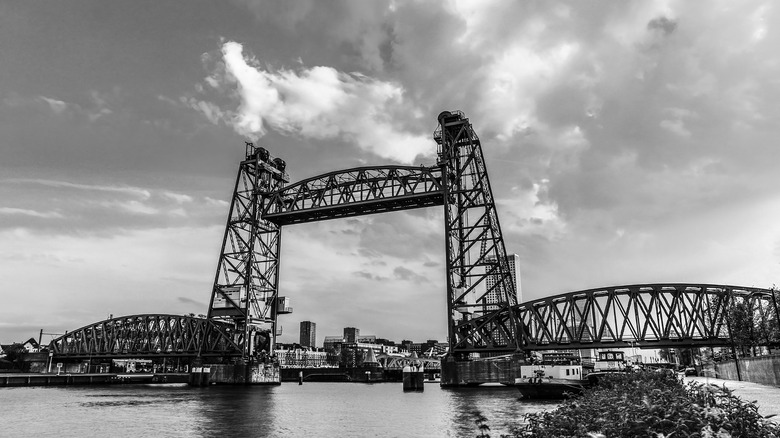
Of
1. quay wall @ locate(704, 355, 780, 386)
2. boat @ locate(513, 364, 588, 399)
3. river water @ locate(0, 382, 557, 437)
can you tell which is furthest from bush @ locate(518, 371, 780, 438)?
boat @ locate(513, 364, 588, 399)

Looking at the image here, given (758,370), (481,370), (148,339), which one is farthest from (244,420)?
(148,339)

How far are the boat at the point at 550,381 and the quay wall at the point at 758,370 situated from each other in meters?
14.3

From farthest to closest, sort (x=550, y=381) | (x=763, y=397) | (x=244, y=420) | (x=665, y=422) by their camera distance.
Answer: (x=550, y=381)
(x=244, y=420)
(x=763, y=397)
(x=665, y=422)

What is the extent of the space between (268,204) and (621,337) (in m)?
61.6

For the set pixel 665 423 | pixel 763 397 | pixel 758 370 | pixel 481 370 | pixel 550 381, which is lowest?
pixel 550 381

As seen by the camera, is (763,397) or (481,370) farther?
(481,370)

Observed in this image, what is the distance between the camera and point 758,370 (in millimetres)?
45594

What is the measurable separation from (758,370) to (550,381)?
17.4 meters

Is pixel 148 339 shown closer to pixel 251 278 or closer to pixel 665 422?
pixel 251 278

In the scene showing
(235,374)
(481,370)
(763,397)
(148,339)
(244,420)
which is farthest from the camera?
(148,339)

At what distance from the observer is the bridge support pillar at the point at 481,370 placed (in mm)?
72750

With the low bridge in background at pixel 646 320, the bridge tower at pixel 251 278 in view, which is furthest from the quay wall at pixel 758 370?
the bridge tower at pixel 251 278

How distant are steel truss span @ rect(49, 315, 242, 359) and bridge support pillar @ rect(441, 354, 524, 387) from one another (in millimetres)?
36732

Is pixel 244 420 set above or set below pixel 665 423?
below
